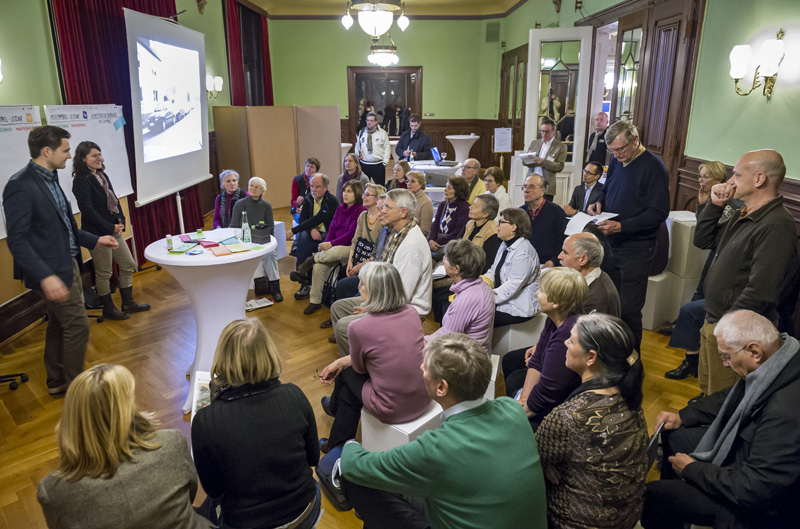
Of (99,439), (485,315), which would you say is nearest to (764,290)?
(485,315)

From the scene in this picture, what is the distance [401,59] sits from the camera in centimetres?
1291

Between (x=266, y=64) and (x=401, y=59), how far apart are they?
3272 mm

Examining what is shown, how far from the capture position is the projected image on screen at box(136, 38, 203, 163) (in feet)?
18.6

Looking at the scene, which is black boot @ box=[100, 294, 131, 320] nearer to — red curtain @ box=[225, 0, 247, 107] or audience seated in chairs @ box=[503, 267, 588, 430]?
audience seated in chairs @ box=[503, 267, 588, 430]

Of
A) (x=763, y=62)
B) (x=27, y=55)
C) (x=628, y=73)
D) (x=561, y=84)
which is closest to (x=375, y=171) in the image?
(x=561, y=84)

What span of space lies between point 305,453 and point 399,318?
75 cm

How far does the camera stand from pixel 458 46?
12.9 metres

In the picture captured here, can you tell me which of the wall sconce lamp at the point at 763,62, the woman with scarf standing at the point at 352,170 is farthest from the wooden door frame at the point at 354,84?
the wall sconce lamp at the point at 763,62

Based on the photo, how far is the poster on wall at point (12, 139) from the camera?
150 inches

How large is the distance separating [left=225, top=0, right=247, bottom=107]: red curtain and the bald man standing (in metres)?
8.84

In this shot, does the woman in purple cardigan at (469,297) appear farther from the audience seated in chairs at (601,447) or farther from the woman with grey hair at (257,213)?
the woman with grey hair at (257,213)

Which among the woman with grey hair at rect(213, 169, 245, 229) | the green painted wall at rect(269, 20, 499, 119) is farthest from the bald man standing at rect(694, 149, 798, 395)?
the green painted wall at rect(269, 20, 499, 119)

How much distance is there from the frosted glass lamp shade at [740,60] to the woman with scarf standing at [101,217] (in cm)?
514

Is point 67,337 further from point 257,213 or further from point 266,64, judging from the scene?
point 266,64
